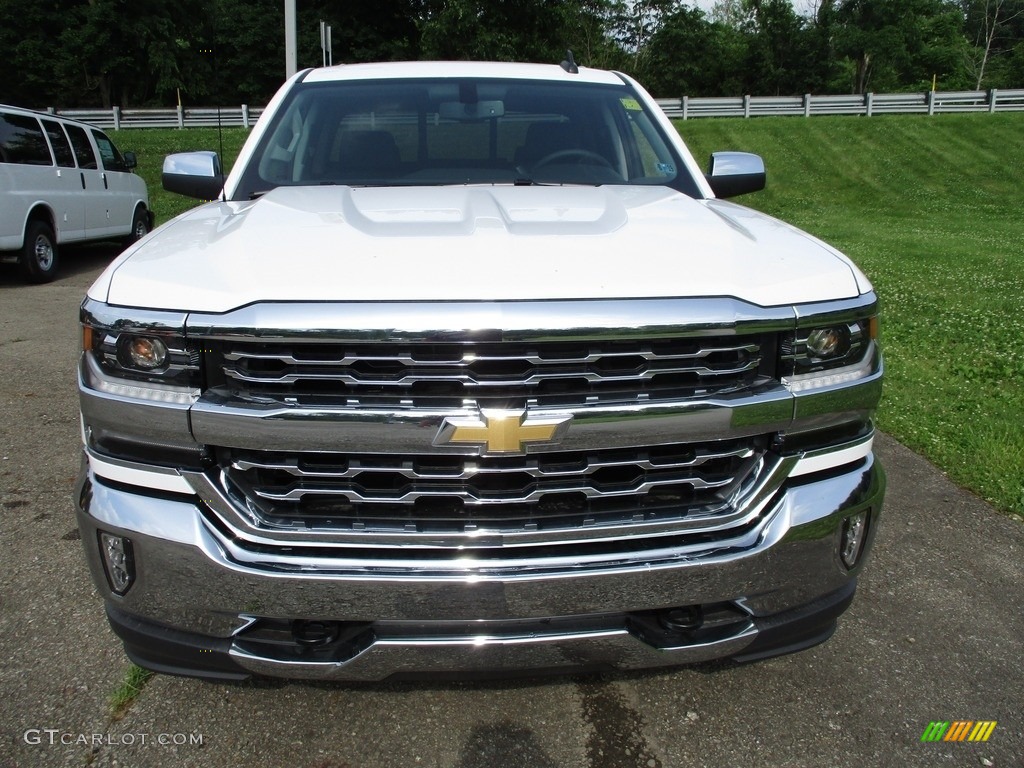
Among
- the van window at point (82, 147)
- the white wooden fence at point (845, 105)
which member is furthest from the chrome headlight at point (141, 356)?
the white wooden fence at point (845, 105)

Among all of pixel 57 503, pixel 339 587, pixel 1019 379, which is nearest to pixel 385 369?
pixel 339 587

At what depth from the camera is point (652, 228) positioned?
2.35 metres

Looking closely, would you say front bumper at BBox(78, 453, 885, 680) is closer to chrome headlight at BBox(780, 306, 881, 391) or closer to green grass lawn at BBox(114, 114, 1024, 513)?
chrome headlight at BBox(780, 306, 881, 391)

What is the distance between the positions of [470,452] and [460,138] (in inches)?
77.8

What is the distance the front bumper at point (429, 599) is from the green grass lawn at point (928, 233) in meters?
2.52

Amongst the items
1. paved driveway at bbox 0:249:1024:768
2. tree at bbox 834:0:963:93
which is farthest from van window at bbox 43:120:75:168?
tree at bbox 834:0:963:93

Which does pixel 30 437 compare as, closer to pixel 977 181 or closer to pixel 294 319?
pixel 294 319

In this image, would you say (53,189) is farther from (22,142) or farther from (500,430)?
(500,430)

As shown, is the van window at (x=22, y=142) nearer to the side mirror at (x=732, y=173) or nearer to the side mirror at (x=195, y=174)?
the side mirror at (x=195, y=174)

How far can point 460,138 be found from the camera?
3447mm

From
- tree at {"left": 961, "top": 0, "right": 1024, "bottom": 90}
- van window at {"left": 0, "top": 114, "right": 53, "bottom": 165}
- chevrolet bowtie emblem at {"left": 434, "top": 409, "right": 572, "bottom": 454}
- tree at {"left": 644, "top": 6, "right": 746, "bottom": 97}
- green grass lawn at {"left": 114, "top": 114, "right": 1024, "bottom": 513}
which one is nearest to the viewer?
chevrolet bowtie emblem at {"left": 434, "top": 409, "right": 572, "bottom": 454}

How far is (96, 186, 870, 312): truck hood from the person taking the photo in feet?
6.15

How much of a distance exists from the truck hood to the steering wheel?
0.89 m

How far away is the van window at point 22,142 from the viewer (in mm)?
9344
